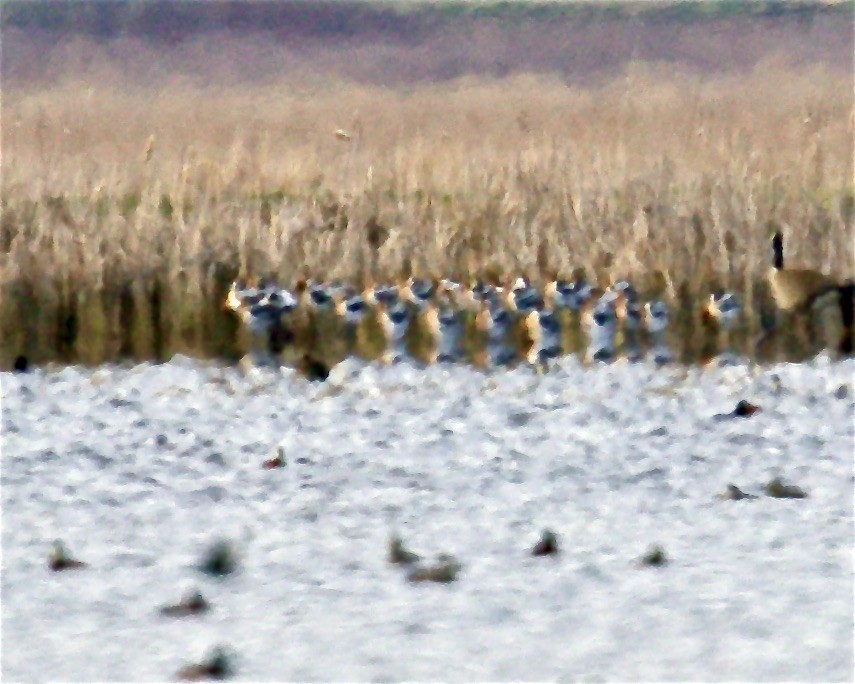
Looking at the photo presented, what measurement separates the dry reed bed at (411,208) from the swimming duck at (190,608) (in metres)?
4.86

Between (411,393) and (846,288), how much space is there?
8.51ft

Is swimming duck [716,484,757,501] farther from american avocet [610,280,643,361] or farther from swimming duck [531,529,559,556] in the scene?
american avocet [610,280,643,361]

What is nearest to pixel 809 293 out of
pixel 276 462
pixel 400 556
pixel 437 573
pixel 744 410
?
pixel 744 410

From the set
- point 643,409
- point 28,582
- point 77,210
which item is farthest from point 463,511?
point 77,210

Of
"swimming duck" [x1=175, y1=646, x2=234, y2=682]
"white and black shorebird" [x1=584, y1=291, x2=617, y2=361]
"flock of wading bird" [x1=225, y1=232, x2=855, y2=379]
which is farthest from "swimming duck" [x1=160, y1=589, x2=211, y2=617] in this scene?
"white and black shorebird" [x1=584, y1=291, x2=617, y2=361]

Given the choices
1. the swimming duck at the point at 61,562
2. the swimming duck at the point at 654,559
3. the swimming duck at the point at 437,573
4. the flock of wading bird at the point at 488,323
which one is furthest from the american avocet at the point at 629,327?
the swimming duck at the point at 61,562

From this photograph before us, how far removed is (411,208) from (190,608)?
22.0 feet

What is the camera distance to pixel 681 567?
4.70 m

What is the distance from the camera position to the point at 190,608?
434 centimetres

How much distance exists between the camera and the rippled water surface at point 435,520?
398 cm

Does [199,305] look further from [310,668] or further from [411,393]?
[310,668]

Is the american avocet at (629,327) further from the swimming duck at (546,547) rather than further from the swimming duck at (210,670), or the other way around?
the swimming duck at (210,670)

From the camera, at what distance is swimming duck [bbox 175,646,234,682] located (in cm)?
379

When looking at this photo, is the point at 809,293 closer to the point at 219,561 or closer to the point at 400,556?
the point at 400,556
